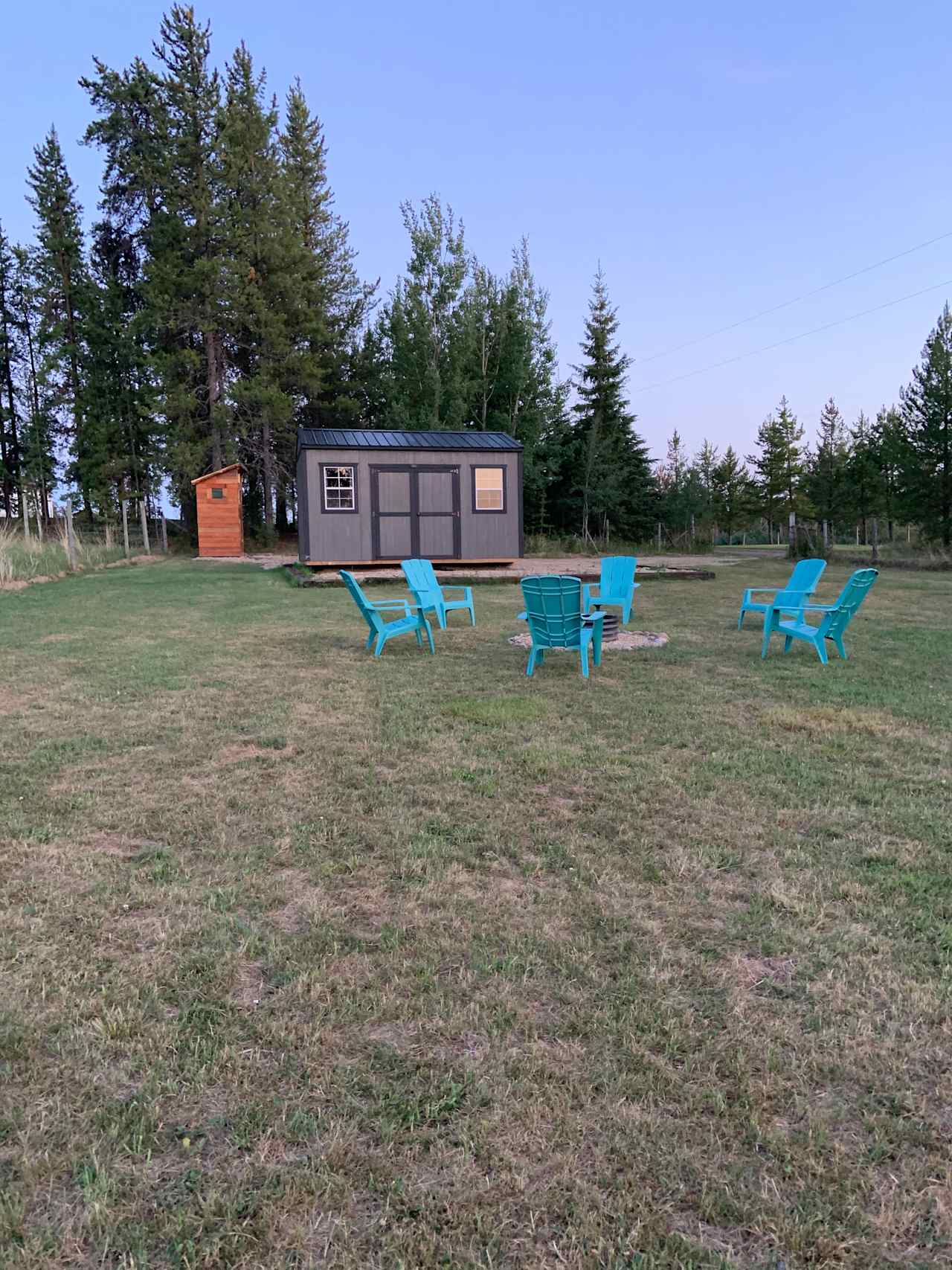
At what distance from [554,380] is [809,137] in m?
13.0

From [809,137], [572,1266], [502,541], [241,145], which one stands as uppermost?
[241,145]

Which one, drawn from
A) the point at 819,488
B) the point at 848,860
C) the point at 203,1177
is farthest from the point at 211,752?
the point at 819,488

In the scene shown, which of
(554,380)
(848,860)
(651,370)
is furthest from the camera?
(651,370)

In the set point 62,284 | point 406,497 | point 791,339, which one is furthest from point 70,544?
point 791,339

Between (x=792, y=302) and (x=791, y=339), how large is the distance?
2.77 meters

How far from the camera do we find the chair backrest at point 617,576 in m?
8.37

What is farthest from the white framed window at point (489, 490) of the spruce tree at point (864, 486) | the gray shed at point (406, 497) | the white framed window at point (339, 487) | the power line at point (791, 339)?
the spruce tree at point (864, 486)

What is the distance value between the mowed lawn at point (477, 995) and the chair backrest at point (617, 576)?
13.8 feet

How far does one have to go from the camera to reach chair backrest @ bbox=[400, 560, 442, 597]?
24.4 feet

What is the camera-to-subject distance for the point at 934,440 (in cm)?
2469

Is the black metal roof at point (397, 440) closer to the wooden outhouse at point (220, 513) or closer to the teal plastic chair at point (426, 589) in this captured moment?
the wooden outhouse at point (220, 513)

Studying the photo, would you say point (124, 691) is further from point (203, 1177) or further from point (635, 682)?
point (203, 1177)

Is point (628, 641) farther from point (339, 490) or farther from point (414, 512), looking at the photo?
point (339, 490)

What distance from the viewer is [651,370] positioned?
3212cm
